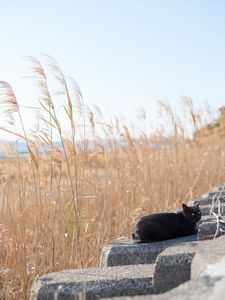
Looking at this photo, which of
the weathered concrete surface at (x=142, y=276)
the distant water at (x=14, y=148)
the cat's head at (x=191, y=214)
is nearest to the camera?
the weathered concrete surface at (x=142, y=276)

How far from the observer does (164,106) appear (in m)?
6.98

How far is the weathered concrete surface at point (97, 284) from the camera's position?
2.59m

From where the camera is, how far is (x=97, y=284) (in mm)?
2607

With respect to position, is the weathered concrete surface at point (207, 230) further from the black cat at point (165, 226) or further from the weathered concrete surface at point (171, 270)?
the weathered concrete surface at point (171, 270)

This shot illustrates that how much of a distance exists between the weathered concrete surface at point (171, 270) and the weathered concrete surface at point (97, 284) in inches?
2.6

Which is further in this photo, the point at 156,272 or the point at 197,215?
the point at 197,215

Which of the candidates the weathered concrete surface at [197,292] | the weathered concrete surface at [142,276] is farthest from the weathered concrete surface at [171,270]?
the weathered concrete surface at [197,292]

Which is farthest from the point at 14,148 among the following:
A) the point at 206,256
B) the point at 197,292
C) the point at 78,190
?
the point at 197,292

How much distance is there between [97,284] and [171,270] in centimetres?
28

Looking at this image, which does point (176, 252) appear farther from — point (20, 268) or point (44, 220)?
point (44, 220)

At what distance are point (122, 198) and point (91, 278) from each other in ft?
8.18

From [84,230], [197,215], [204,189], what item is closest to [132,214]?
[84,230]

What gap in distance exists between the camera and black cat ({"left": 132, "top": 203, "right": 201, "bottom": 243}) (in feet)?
11.0

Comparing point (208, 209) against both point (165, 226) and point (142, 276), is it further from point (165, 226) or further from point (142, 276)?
point (142, 276)
